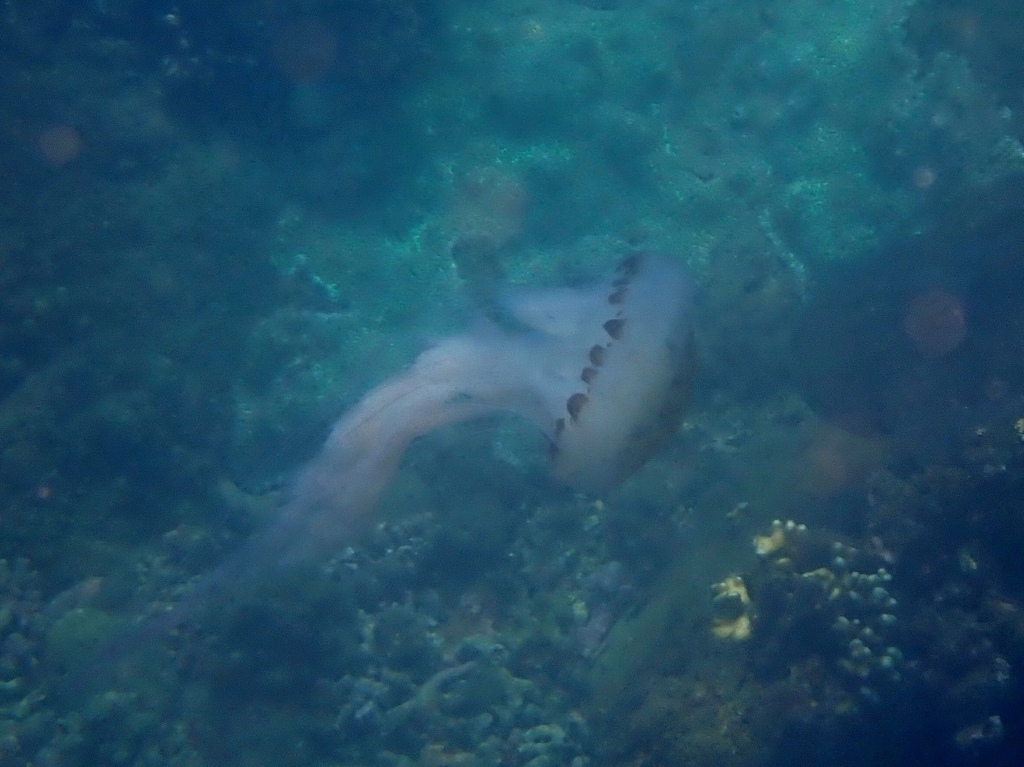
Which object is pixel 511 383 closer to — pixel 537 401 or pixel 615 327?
pixel 537 401

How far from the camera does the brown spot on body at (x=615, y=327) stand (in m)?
8.86

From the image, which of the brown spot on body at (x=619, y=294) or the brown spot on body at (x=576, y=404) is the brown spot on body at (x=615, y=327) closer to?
the brown spot on body at (x=619, y=294)

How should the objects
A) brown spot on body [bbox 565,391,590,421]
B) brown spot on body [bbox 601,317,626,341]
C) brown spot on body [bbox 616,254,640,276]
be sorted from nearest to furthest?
1. brown spot on body [bbox 565,391,590,421]
2. brown spot on body [bbox 601,317,626,341]
3. brown spot on body [bbox 616,254,640,276]

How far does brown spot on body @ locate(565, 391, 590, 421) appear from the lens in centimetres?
868

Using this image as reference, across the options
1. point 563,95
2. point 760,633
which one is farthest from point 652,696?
point 563,95

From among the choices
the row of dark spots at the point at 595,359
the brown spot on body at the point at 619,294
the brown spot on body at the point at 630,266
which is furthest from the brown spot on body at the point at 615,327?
the brown spot on body at the point at 630,266

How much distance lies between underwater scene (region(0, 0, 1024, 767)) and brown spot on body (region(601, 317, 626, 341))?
5 centimetres

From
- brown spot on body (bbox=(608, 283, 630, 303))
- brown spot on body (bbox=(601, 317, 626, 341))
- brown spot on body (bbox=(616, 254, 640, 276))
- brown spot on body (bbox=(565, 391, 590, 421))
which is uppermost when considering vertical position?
brown spot on body (bbox=(616, 254, 640, 276))

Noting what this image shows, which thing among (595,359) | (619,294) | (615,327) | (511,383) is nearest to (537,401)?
(511,383)

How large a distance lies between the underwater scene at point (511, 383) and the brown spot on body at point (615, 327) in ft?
0.16

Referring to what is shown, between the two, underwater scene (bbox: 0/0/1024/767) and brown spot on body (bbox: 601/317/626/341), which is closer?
underwater scene (bbox: 0/0/1024/767)

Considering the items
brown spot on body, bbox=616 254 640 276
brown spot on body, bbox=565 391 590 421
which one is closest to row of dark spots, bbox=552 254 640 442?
brown spot on body, bbox=565 391 590 421

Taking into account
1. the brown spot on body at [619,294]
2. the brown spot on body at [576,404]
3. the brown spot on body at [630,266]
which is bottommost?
the brown spot on body at [576,404]

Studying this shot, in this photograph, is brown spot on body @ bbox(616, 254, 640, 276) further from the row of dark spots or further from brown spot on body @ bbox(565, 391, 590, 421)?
brown spot on body @ bbox(565, 391, 590, 421)
